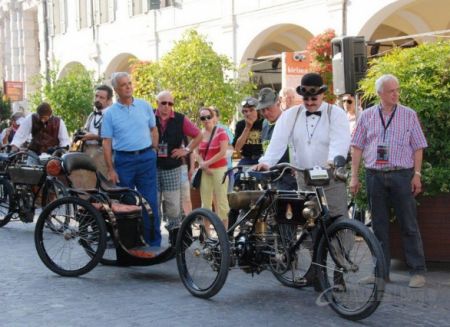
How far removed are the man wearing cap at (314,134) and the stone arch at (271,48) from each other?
1766 cm

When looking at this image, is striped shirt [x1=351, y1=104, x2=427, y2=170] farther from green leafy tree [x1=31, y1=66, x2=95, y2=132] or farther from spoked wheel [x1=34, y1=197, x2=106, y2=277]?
green leafy tree [x1=31, y1=66, x2=95, y2=132]

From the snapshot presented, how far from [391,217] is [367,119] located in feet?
3.66

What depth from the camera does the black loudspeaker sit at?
41.1 ft

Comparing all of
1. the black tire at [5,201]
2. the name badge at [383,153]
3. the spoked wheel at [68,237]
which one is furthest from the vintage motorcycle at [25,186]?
the name badge at [383,153]

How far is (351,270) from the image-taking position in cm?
562

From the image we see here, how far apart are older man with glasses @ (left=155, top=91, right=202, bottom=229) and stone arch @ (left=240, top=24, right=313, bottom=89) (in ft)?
50.3

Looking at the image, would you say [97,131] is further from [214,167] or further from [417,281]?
[417,281]

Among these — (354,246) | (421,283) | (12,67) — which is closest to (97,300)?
(354,246)

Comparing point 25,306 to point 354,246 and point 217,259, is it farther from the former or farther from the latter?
point 354,246

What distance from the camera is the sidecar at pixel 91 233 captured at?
290 inches

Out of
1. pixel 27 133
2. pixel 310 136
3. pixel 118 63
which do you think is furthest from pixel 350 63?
pixel 118 63

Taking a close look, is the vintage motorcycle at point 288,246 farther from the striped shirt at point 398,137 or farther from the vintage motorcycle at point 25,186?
the vintage motorcycle at point 25,186

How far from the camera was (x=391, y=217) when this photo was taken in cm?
760

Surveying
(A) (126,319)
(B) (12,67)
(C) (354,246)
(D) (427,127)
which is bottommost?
(A) (126,319)
